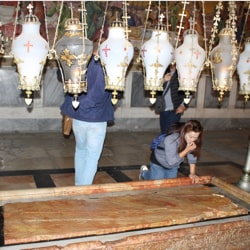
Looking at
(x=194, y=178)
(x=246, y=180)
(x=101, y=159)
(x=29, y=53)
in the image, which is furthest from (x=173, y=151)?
(x=101, y=159)

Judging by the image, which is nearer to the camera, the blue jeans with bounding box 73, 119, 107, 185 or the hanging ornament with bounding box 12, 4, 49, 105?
the hanging ornament with bounding box 12, 4, 49, 105

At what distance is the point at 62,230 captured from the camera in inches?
76.6

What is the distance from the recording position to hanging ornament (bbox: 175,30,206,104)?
2.22 m

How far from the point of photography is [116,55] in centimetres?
205

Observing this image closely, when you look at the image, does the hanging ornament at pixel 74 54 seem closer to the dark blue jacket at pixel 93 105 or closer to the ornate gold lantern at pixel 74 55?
the ornate gold lantern at pixel 74 55

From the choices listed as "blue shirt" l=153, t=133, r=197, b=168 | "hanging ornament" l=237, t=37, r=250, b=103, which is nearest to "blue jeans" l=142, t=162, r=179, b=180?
"blue shirt" l=153, t=133, r=197, b=168

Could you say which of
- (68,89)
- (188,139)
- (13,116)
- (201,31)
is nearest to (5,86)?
(13,116)

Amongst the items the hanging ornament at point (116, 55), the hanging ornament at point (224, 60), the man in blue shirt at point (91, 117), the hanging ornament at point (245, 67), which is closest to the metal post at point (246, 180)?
the hanging ornament at point (245, 67)

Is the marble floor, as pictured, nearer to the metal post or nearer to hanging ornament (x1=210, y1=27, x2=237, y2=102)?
the metal post

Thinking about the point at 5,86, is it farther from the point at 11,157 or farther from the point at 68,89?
the point at 68,89

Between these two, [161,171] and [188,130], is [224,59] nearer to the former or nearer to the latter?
[188,130]

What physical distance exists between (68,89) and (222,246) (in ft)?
4.15

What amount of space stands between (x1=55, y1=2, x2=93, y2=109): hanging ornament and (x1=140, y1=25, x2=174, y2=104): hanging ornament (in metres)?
0.37

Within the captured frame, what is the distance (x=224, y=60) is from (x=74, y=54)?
0.99m
